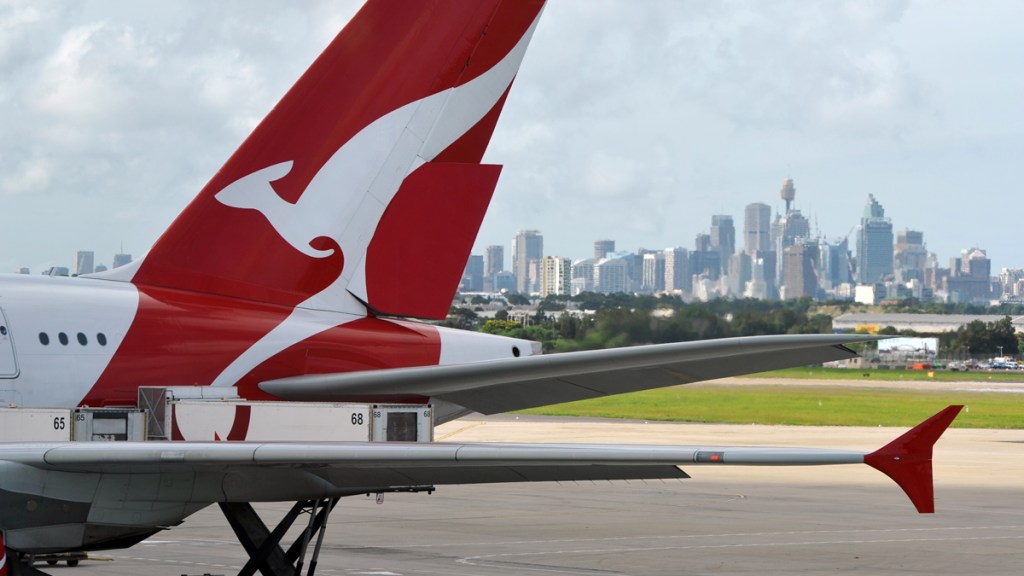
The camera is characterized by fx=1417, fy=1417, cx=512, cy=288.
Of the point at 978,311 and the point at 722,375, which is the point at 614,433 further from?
the point at 978,311

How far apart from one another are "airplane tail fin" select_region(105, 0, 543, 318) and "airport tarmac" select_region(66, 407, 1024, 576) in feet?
13.6

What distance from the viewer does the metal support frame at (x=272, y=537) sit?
13.6 m

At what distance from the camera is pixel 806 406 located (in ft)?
236

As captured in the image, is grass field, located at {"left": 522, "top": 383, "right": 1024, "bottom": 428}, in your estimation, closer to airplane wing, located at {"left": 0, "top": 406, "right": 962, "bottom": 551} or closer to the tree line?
the tree line

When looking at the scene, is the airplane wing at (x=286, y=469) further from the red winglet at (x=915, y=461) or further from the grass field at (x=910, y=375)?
the grass field at (x=910, y=375)

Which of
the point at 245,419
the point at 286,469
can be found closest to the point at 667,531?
the point at 245,419

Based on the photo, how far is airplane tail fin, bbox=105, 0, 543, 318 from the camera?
51.8 ft

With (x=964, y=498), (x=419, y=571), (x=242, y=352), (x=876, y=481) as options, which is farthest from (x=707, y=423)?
(x=242, y=352)

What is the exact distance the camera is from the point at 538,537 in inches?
878

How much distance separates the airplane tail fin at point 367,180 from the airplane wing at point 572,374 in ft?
5.61

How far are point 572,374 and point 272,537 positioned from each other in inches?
132

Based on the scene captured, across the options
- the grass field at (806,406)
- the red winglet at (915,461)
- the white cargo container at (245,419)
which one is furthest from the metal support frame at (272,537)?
the grass field at (806,406)

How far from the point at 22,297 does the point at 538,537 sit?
1079 centimetres

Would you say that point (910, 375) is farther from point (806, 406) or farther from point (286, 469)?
point (286, 469)
